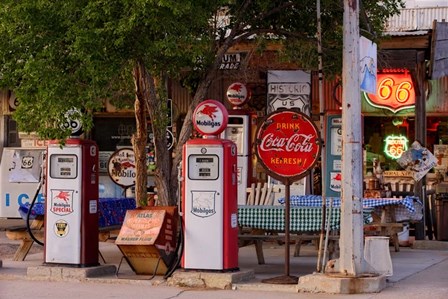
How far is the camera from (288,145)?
493 inches

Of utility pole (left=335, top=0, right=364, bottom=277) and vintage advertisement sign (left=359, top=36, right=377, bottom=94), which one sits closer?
utility pole (left=335, top=0, right=364, bottom=277)

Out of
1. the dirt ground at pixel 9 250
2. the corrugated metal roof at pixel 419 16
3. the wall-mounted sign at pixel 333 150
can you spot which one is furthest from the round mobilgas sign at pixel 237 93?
the corrugated metal roof at pixel 419 16

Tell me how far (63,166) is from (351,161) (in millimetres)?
3787

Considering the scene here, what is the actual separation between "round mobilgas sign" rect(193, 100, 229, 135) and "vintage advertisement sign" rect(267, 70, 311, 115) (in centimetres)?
719

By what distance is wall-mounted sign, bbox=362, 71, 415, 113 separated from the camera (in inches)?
762

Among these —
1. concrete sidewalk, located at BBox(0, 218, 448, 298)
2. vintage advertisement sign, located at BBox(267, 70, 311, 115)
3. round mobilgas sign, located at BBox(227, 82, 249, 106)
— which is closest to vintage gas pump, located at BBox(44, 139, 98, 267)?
concrete sidewalk, located at BBox(0, 218, 448, 298)

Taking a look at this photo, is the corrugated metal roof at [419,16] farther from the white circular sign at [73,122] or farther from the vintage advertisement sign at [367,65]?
the white circular sign at [73,122]

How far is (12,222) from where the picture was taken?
22562 millimetres

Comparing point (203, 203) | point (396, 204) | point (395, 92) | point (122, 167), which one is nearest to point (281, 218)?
point (203, 203)

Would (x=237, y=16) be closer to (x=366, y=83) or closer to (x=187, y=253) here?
(x=366, y=83)

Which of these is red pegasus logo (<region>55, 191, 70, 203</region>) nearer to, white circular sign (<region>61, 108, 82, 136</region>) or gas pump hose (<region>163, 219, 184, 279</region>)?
white circular sign (<region>61, 108, 82, 136</region>)

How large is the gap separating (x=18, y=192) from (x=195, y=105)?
30.2 ft

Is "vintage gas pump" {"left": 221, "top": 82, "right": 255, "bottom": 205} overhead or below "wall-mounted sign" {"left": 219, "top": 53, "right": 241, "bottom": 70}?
below

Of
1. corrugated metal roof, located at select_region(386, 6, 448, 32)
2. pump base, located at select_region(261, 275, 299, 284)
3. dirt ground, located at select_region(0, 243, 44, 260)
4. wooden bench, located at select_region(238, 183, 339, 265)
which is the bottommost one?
pump base, located at select_region(261, 275, 299, 284)
